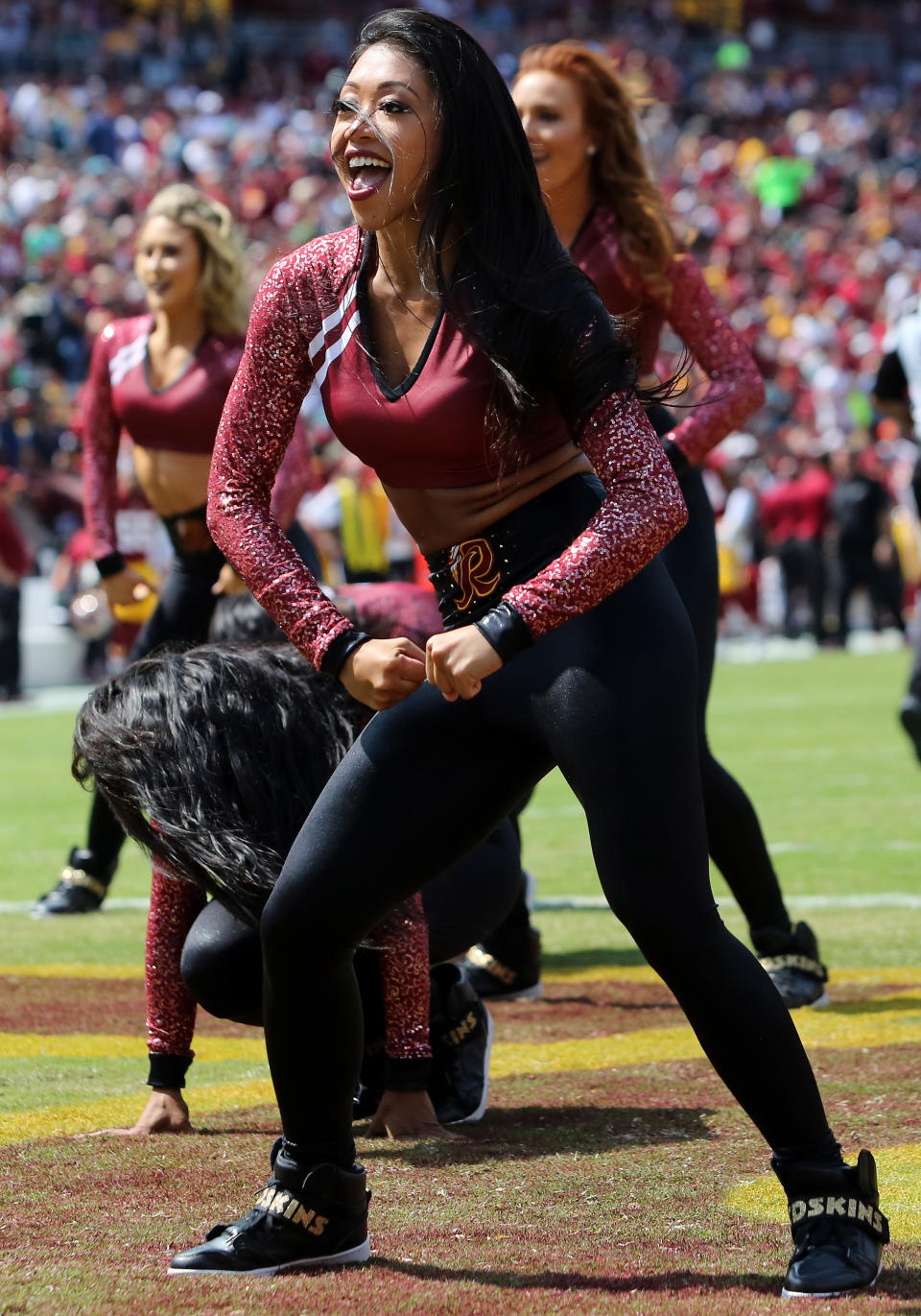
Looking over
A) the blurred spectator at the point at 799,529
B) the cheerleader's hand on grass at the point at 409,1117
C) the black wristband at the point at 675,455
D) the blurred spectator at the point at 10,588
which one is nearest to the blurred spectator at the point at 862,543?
the blurred spectator at the point at 799,529

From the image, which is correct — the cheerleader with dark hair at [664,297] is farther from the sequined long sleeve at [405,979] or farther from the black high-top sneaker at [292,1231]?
the black high-top sneaker at [292,1231]

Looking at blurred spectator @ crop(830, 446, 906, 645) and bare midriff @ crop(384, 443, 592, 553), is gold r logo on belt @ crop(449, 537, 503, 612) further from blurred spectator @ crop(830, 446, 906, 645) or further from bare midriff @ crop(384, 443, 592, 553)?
blurred spectator @ crop(830, 446, 906, 645)

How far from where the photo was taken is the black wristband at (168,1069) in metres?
4.17

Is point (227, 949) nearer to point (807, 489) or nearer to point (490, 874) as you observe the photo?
point (490, 874)

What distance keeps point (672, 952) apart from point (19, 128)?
1144 inches

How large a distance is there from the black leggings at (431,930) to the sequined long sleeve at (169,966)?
2.3 inches

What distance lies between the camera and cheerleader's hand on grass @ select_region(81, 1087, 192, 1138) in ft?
13.6

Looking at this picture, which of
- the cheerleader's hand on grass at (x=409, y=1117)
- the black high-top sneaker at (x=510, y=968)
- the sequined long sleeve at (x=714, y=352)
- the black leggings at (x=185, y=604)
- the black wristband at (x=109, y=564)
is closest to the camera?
the cheerleader's hand on grass at (x=409, y=1117)

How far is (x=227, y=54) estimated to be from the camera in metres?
38.6

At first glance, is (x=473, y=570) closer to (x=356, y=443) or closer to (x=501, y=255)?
(x=356, y=443)

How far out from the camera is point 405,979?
4062 millimetres

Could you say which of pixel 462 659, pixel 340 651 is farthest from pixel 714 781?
pixel 462 659

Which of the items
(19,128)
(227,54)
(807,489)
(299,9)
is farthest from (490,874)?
(299,9)

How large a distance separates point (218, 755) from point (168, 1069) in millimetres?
656
